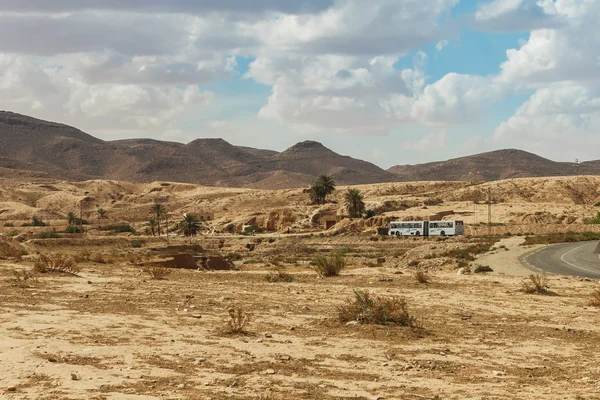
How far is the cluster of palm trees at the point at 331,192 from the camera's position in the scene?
4021 inches

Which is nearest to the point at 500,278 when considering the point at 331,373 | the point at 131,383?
the point at 331,373

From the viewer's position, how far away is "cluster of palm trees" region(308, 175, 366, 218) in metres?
102

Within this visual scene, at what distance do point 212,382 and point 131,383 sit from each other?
1.03 m

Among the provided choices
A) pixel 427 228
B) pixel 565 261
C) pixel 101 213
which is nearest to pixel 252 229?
pixel 427 228

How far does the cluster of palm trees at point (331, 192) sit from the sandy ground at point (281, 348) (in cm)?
8079

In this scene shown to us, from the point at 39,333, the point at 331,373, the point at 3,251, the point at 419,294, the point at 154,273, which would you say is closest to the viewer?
the point at 331,373

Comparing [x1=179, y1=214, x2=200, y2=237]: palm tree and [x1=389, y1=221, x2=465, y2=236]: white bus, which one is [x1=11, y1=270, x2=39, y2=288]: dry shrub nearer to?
[x1=389, y1=221, x2=465, y2=236]: white bus

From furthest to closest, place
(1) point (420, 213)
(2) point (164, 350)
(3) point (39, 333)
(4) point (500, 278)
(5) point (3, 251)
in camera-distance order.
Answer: (1) point (420, 213) < (5) point (3, 251) < (4) point (500, 278) < (3) point (39, 333) < (2) point (164, 350)

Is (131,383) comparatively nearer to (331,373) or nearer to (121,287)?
(331,373)

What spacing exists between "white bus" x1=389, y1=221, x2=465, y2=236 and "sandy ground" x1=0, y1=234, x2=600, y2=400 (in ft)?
199

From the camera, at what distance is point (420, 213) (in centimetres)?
10106

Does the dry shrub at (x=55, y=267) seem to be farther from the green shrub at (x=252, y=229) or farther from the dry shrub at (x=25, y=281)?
the green shrub at (x=252, y=229)

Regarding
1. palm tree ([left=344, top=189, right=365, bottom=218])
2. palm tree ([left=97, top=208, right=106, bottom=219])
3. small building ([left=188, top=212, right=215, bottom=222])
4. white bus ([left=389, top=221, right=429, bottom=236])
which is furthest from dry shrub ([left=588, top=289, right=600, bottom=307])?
palm tree ([left=97, top=208, right=106, bottom=219])

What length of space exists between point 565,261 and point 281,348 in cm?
3273
